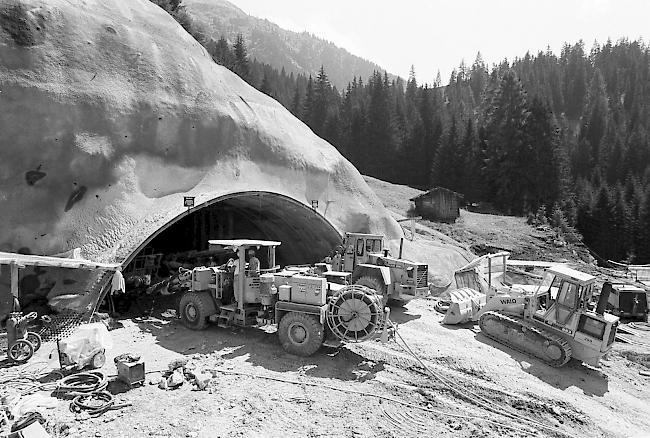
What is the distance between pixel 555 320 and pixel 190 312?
10.2 metres

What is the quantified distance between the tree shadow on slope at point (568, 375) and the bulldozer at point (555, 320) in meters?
0.22

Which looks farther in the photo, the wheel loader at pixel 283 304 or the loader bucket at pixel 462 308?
the loader bucket at pixel 462 308

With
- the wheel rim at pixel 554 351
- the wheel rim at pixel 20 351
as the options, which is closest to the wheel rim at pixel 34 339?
the wheel rim at pixel 20 351

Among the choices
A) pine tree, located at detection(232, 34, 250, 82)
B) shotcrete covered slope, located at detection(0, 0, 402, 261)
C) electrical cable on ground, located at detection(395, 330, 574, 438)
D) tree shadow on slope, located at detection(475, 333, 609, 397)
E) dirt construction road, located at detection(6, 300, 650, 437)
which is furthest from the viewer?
pine tree, located at detection(232, 34, 250, 82)

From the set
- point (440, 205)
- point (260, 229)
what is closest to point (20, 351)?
point (260, 229)

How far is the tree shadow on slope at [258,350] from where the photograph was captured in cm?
1152

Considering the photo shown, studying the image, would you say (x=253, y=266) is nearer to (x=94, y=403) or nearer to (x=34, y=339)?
(x=94, y=403)

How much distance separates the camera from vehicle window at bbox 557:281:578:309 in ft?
44.5

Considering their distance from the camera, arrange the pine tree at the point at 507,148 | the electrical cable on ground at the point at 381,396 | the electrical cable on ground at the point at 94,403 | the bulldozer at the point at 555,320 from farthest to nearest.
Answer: the pine tree at the point at 507,148 → the bulldozer at the point at 555,320 → the electrical cable on ground at the point at 381,396 → the electrical cable on ground at the point at 94,403

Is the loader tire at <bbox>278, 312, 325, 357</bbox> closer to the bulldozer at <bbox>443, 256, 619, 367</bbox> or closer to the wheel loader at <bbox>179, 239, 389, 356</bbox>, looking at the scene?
the wheel loader at <bbox>179, 239, 389, 356</bbox>

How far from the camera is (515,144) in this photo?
5488 centimetres

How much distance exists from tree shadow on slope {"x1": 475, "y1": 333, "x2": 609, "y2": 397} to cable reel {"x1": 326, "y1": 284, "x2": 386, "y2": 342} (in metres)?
4.45

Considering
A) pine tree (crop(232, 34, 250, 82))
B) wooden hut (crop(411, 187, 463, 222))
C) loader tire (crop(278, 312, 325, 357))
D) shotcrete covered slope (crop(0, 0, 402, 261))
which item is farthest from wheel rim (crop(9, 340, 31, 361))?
pine tree (crop(232, 34, 250, 82))

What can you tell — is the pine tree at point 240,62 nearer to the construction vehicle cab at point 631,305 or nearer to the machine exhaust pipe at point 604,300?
the construction vehicle cab at point 631,305
